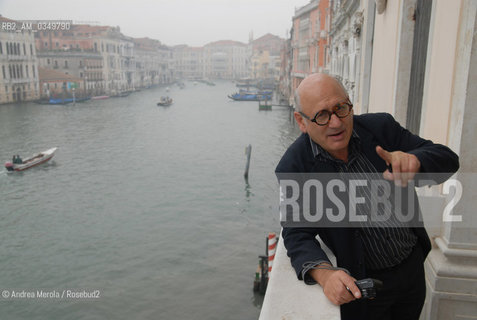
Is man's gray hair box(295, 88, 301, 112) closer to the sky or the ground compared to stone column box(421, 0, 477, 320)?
closer to the sky

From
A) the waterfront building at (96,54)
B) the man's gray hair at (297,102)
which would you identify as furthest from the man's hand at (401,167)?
the waterfront building at (96,54)

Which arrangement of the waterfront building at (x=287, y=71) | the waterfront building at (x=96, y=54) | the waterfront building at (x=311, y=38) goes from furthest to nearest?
the waterfront building at (x=96, y=54) → the waterfront building at (x=287, y=71) → the waterfront building at (x=311, y=38)

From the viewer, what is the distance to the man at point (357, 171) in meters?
1.48

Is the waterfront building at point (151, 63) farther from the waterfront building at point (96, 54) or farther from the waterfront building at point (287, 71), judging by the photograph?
the waterfront building at point (287, 71)

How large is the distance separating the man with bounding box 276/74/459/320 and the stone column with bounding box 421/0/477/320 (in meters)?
0.76

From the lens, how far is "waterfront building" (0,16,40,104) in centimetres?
4175

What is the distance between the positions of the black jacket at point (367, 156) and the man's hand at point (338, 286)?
0.08 m

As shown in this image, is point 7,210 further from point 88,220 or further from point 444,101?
point 444,101

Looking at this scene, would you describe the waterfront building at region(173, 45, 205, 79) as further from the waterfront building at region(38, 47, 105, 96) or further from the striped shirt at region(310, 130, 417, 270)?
the striped shirt at region(310, 130, 417, 270)

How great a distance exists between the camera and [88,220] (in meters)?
13.9

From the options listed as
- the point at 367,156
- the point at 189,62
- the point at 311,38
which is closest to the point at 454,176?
the point at 367,156

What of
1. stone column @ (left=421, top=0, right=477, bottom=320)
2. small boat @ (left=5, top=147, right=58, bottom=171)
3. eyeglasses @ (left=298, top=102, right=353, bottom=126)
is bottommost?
small boat @ (left=5, top=147, right=58, bottom=171)

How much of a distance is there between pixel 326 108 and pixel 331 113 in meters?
0.03

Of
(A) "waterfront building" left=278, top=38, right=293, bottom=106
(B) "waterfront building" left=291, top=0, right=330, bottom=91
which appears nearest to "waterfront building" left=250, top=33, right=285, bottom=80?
(A) "waterfront building" left=278, top=38, right=293, bottom=106
